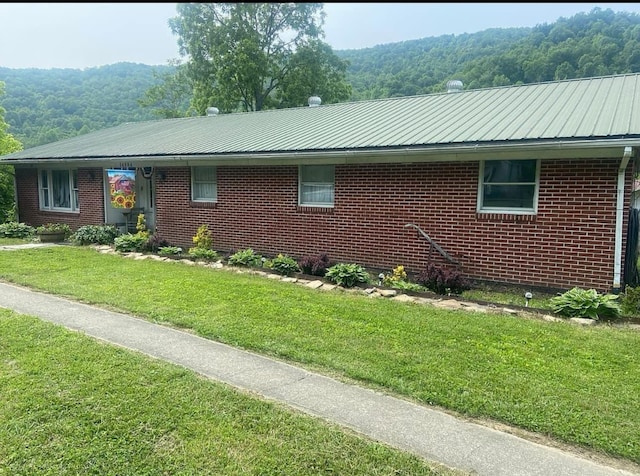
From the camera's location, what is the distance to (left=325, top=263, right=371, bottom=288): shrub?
8.05m

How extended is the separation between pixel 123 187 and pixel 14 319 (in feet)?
25.8

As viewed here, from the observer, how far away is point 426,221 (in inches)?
343

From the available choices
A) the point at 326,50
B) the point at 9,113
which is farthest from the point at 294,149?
the point at 9,113

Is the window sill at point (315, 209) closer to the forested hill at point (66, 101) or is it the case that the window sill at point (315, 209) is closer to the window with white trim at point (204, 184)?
the window with white trim at point (204, 184)

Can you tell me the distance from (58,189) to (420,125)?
12196 millimetres

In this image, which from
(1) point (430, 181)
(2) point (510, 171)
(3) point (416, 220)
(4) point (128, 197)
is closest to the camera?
(2) point (510, 171)

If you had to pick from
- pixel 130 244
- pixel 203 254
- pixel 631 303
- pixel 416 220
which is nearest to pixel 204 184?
pixel 203 254

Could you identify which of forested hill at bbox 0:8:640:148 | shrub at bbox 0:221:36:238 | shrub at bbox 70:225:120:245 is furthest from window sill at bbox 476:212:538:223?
forested hill at bbox 0:8:640:148

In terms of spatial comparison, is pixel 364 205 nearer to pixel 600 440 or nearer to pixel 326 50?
pixel 600 440

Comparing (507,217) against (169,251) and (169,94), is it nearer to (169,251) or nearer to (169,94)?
(169,251)

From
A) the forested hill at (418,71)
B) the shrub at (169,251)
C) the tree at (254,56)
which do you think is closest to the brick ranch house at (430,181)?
the shrub at (169,251)

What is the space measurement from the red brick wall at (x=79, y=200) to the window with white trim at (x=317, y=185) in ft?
23.5

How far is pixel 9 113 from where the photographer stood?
3272cm

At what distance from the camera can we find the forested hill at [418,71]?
2200 cm
